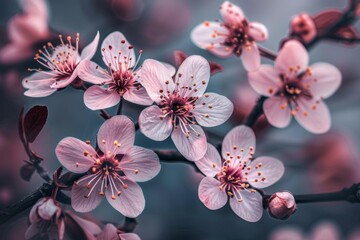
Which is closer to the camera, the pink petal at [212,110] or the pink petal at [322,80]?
the pink petal at [212,110]

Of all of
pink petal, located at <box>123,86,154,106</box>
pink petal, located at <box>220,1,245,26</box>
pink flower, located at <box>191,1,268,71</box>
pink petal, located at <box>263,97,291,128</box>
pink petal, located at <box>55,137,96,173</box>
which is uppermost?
pink petal, located at <box>220,1,245,26</box>

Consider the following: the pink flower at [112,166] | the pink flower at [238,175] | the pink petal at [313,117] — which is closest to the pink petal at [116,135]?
the pink flower at [112,166]

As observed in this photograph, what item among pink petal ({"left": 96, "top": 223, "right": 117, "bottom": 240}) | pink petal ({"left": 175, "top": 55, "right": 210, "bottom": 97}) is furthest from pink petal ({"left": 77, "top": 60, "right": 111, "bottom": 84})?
pink petal ({"left": 96, "top": 223, "right": 117, "bottom": 240})

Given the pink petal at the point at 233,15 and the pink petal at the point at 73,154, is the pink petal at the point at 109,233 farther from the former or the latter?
the pink petal at the point at 233,15

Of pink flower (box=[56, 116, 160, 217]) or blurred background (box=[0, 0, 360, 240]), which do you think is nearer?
pink flower (box=[56, 116, 160, 217])

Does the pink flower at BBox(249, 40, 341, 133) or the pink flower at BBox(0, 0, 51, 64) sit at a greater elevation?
the pink flower at BBox(249, 40, 341, 133)

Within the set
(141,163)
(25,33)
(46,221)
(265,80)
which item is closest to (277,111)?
(265,80)

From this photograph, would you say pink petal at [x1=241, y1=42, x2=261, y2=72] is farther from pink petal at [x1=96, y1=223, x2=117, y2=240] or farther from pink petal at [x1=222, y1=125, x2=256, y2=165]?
pink petal at [x1=96, y1=223, x2=117, y2=240]
